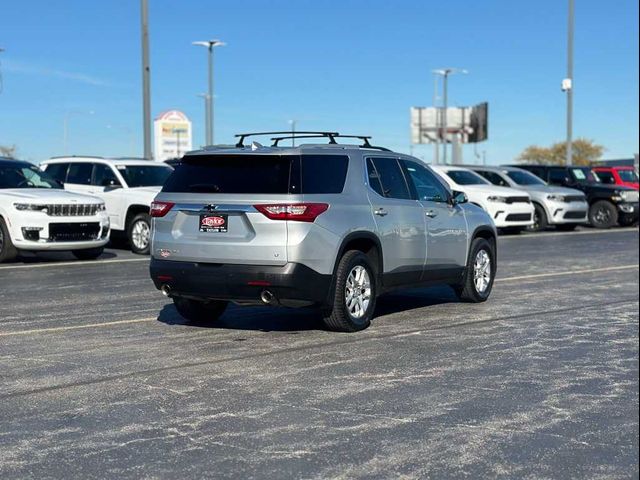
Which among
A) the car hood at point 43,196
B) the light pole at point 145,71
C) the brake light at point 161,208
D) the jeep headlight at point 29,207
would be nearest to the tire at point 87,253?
the car hood at point 43,196

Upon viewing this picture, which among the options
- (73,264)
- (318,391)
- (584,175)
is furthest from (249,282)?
(584,175)

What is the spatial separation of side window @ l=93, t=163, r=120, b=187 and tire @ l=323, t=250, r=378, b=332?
33.9 feet

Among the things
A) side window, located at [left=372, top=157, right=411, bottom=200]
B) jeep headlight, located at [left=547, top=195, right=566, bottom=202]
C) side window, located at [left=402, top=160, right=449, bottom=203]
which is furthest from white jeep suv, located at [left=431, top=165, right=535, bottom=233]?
side window, located at [left=372, top=157, right=411, bottom=200]

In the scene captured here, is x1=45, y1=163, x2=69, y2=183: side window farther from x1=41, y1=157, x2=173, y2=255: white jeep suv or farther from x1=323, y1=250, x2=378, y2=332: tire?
x1=323, y1=250, x2=378, y2=332: tire

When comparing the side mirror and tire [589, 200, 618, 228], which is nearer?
the side mirror

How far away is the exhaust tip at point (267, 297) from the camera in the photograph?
318 inches

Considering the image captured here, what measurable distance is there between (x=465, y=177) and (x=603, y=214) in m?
5.86

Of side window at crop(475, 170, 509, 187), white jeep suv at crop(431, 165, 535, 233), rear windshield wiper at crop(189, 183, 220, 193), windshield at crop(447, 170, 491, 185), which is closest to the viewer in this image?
rear windshield wiper at crop(189, 183, 220, 193)

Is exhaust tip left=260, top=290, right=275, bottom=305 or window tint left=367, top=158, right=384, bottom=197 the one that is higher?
window tint left=367, top=158, right=384, bottom=197

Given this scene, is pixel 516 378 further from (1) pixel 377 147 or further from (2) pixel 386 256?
(1) pixel 377 147

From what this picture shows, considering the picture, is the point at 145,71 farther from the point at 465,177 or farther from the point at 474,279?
the point at 474,279

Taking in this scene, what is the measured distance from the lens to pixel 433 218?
9.90 m

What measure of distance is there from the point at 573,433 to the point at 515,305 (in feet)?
17.7

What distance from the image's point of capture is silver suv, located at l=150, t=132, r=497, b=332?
26.4 feet
